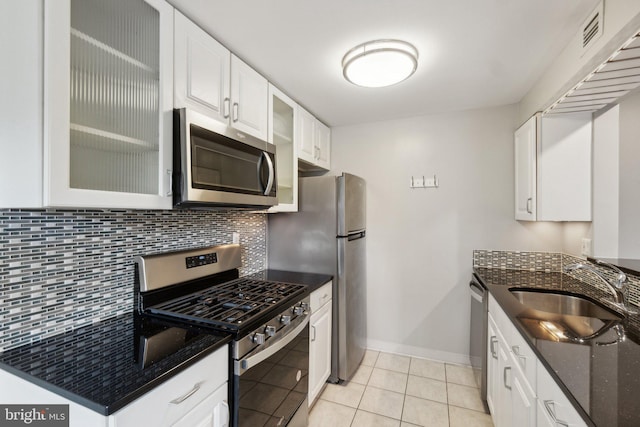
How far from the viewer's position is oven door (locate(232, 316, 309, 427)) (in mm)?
1190

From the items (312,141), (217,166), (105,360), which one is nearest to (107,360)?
(105,360)

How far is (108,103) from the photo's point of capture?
1071 millimetres

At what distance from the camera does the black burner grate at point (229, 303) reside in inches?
49.1

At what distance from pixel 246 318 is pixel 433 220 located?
2.00 metres

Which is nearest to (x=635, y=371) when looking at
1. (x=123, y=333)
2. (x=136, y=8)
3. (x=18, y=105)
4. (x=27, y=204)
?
(x=123, y=333)

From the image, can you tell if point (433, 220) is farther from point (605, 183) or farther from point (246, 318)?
point (246, 318)

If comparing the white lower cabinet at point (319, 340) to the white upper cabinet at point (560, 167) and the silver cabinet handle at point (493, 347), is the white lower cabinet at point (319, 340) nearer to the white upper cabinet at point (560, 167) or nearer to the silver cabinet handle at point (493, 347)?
the silver cabinet handle at point (493, 347)

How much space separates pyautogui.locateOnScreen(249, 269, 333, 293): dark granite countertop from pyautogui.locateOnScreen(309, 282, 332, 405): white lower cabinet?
1.9 inches

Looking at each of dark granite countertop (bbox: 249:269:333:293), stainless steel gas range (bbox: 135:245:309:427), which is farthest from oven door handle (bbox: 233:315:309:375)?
dark granite countertop (bbox: 249:269:333:293)

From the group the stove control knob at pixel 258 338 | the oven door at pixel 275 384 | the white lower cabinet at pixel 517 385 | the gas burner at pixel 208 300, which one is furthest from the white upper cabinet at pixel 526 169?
the gas burner at pixel 208 300

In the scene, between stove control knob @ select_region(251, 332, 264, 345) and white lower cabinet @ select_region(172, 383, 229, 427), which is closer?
white lower cabinet @ select_region(172, 383, 229, 427)

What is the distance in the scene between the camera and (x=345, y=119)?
2.79 metres

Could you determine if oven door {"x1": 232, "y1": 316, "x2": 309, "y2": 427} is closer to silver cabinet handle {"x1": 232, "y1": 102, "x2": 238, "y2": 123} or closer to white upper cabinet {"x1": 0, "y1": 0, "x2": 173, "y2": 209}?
white upper cabinet {"x1": 0, "y1": 0, "x2": 173, "y2": 209}

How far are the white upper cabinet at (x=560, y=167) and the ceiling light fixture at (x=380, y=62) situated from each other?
1.06m
